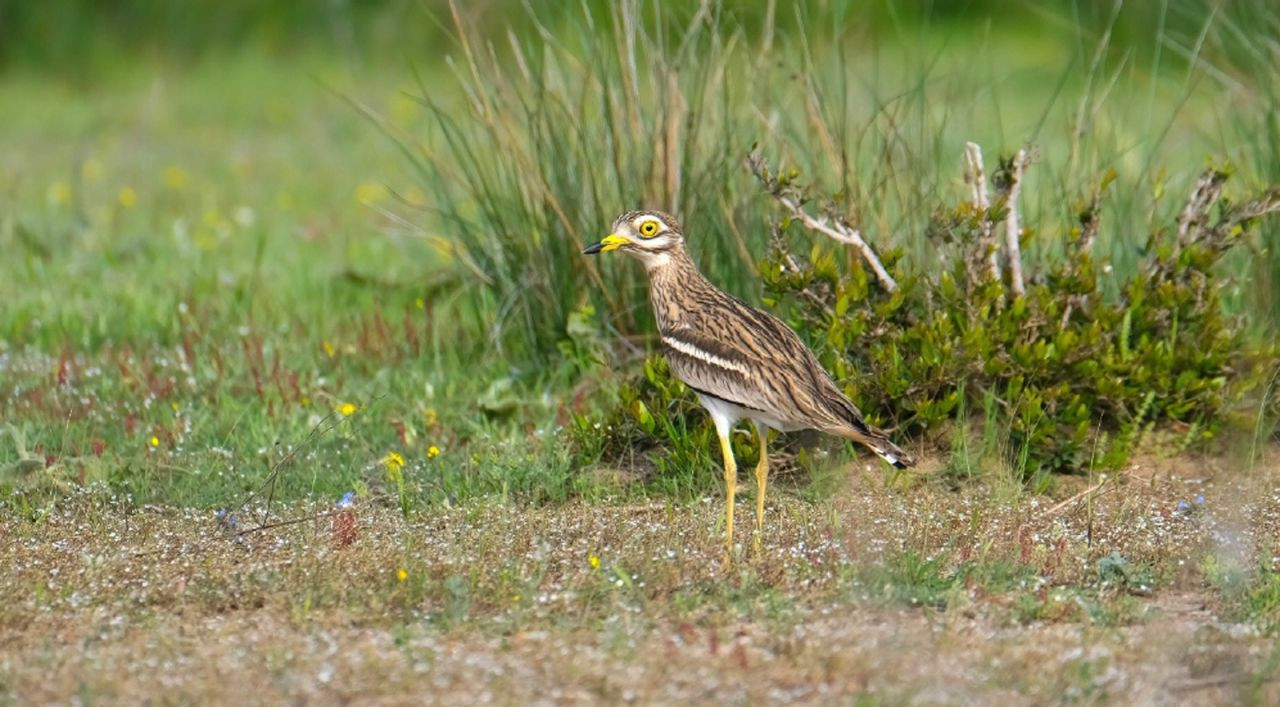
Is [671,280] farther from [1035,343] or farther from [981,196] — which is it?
[1035,343]

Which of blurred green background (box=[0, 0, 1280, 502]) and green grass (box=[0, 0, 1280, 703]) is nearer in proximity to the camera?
green grass (box=[0, 0, 1280, 703])

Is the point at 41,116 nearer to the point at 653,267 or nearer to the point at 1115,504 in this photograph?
the point at 653,267

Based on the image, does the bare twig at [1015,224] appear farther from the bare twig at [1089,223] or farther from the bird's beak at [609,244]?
the bird's beak at [609,244]

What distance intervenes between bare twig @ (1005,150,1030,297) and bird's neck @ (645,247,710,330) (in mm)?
1150

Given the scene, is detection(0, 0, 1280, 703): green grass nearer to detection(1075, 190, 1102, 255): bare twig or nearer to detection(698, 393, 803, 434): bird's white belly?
detection(698, 393, 803, 434): bird's white belly

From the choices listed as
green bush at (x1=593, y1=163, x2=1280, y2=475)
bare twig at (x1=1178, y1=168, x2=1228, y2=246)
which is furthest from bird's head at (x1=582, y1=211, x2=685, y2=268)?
bare twig at (x1=1178, y1=168, x2=1228, y2=246)

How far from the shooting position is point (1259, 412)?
→ 6344 mm

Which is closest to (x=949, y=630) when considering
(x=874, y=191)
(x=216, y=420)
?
(x=874, y=191)

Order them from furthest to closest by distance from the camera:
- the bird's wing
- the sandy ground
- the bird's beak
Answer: the bird's beak → the bird's wing → the sandy ground

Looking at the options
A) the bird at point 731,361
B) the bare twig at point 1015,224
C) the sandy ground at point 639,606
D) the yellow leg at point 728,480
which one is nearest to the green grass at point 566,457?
the sandy ground at point 639,606

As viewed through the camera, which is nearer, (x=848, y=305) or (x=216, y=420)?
(x=848, y=305)

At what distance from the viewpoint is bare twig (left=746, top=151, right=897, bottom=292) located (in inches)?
249

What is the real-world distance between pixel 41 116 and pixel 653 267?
8789 mm

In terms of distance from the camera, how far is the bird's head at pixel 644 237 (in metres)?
6.10
